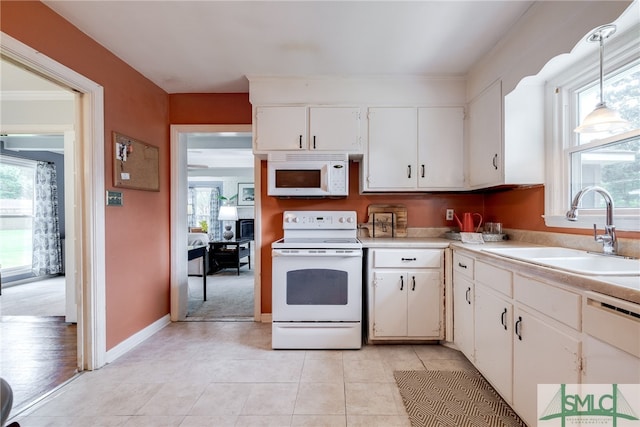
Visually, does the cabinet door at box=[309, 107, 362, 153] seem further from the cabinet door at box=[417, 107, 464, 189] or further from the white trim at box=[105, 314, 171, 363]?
the white trim at box=[105, 314, 171, 363]

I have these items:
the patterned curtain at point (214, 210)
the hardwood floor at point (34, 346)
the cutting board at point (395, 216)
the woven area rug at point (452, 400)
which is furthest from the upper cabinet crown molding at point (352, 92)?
the patterned curtain at point (214, 210)

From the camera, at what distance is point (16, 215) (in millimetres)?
4832

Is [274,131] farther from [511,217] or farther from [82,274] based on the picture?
[511,217]

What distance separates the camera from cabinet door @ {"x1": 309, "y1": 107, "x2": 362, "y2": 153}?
2.62 meters

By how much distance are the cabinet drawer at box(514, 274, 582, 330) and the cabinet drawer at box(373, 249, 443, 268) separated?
0.89m

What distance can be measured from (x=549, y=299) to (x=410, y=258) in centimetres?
116

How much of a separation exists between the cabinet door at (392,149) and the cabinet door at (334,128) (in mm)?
152

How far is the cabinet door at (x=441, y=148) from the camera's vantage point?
2.62 m

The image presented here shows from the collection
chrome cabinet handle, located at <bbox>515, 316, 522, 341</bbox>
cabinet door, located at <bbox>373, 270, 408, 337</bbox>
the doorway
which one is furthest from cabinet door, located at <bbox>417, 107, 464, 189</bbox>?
the doorway

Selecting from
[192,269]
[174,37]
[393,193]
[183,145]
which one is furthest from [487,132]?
[192,269]

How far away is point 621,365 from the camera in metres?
0.93

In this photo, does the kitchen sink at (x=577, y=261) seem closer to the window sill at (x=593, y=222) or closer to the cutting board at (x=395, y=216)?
the window sill at (x=593, y=222)

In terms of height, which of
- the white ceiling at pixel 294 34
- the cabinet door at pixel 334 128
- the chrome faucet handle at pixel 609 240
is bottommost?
the chrome faucet handle at pixel 609 240

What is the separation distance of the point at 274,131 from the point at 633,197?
96.9 inches
